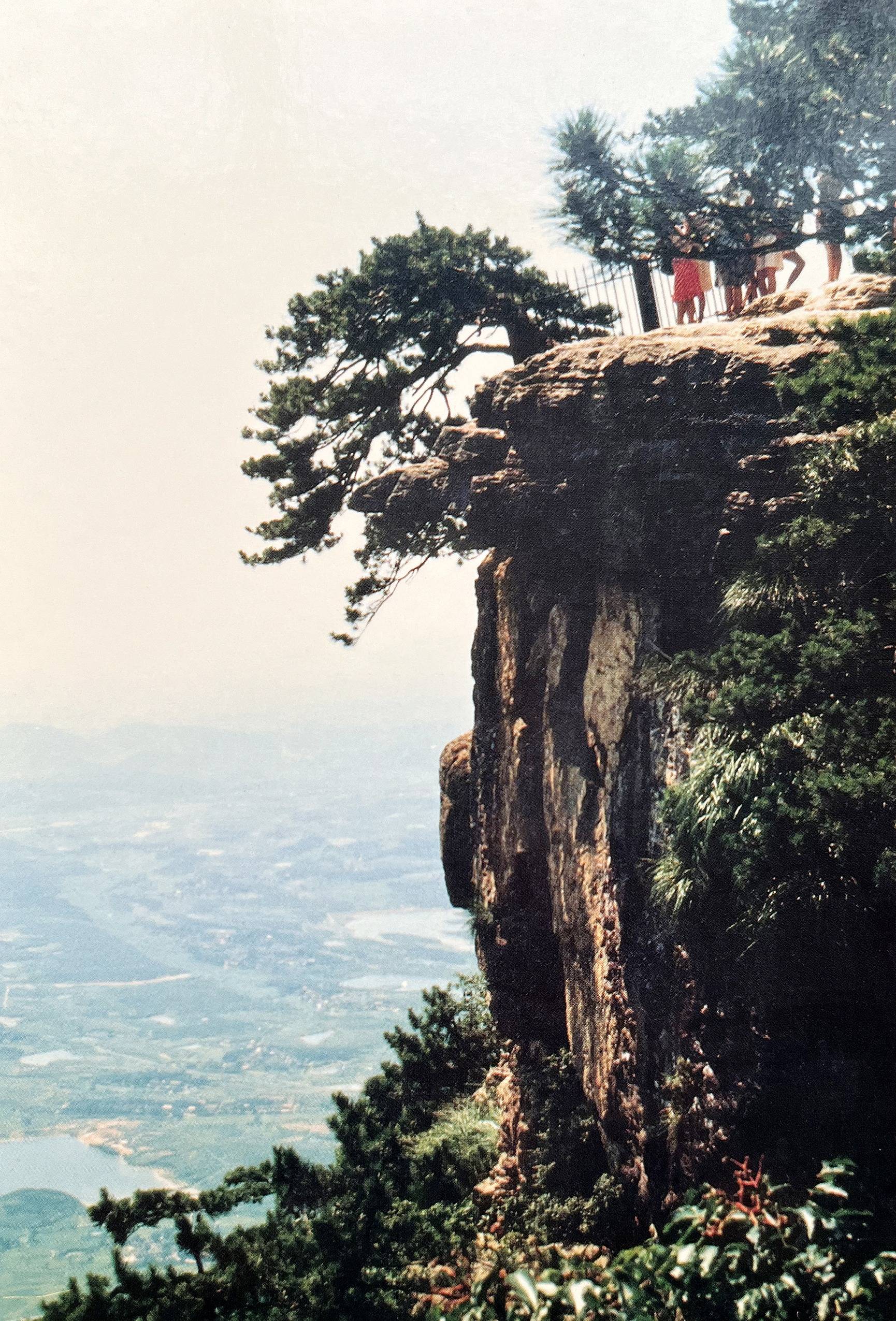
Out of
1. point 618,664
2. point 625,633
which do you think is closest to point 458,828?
point 618,664

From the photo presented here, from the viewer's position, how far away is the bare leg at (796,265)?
2152 centimetres

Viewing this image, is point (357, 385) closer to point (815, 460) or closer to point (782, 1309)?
point (815, 460)

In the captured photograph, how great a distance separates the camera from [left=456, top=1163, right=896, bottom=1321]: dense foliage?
829 cm

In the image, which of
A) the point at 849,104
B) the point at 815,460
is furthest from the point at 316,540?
the point at 849,104

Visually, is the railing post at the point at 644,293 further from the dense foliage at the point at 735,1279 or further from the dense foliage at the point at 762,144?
the dense foliage at the point at 735,1279

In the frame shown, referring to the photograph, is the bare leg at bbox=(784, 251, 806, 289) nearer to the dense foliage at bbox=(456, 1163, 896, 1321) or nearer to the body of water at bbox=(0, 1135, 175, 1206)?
the dense foliage at bbox=(456, 1163, 896, 1321)

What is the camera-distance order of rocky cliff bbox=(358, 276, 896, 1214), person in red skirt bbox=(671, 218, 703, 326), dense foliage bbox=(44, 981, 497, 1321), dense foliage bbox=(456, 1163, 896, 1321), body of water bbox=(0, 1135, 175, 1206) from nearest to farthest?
dense foliage bbox=(456, 1163, 896, 1321), dense foliage bbox=(44, 981, 497, 1321), rocky cliff bbox=(358, 276, 896, 1214), person in red skirt bbox=(671, 218, 703, 326), body of water bbox=(0, 1135, 175, 1206)

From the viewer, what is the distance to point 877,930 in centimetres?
1078

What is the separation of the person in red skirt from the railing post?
1.44 ft

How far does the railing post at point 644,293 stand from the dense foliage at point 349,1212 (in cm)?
1443

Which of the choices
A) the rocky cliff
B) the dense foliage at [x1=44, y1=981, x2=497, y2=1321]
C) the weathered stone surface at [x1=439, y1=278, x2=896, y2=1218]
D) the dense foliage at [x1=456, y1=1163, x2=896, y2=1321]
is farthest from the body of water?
the dense foliage at [x1=456, y1=1163, x2=896, y2=1321]

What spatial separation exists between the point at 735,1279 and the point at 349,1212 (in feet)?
24.4

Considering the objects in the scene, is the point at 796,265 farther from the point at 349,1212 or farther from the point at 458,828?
the point at 349,1212

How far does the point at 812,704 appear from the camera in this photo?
36.6 feet
